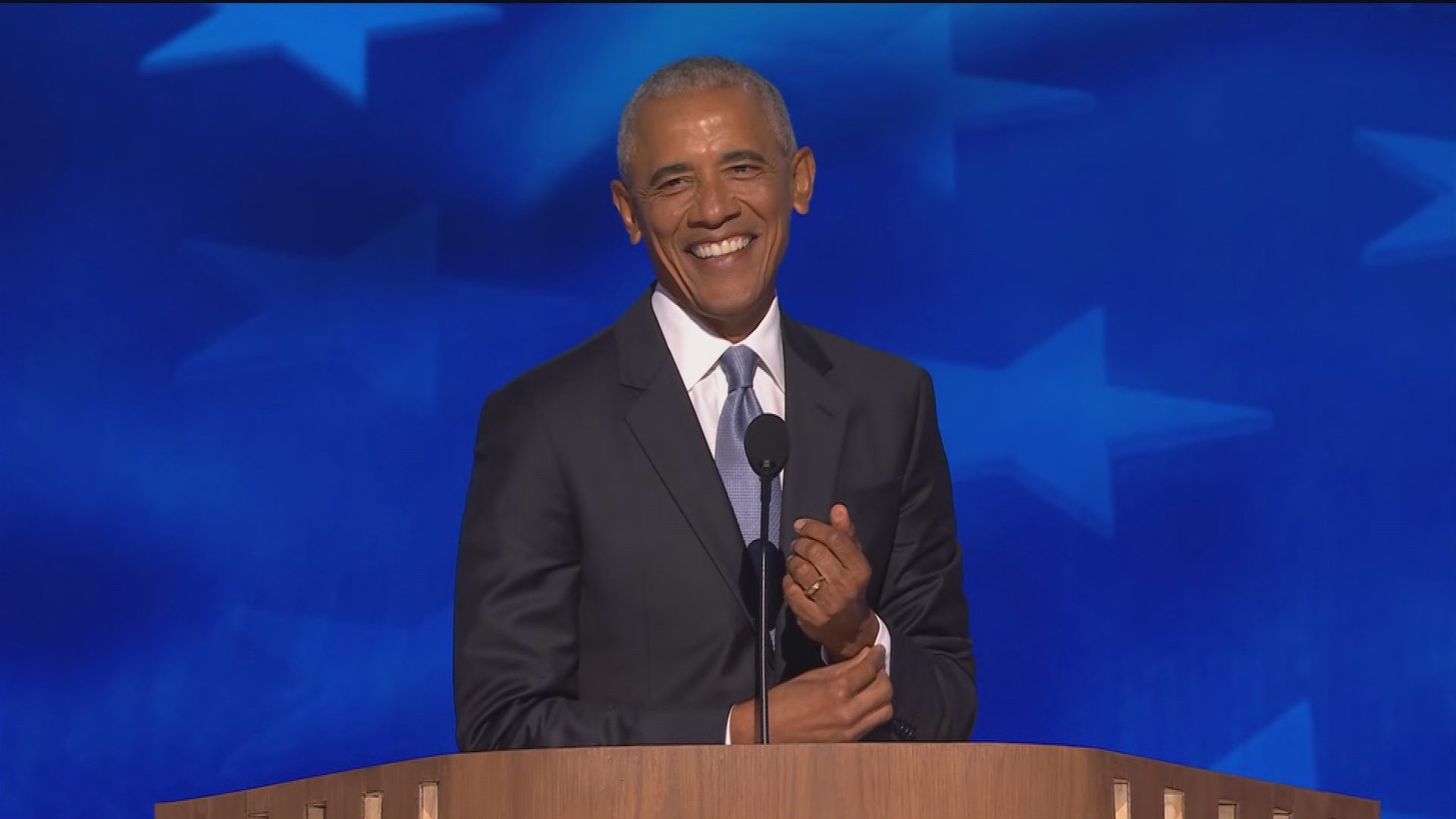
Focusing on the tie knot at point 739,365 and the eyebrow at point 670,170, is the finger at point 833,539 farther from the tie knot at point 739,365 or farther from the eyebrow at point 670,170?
the eyebrow at point 670,170

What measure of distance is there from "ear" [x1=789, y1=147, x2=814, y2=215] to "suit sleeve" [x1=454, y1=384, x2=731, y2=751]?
0.46 meters

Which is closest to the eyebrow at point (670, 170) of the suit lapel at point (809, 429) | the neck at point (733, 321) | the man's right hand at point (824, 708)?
the neck at point (733, 321)

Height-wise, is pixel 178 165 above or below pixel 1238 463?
above

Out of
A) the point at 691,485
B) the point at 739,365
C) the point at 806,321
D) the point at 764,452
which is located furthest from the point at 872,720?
the point at 806,321

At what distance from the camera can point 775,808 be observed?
6.81 feet

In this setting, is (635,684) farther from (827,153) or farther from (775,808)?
(827,153)

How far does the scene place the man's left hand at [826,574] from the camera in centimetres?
234

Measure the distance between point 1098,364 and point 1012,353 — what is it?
161 mm

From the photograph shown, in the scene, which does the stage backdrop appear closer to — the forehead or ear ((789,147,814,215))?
ear ((789,147,814,215))

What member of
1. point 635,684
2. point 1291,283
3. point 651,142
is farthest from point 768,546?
point 1291,283

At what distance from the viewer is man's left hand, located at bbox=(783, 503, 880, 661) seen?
234cm

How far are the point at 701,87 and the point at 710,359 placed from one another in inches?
14.0

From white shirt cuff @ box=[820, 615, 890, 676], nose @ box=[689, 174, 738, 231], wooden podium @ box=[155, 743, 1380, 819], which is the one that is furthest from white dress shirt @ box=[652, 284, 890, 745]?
wooden podium @ box=[155, 743, 1380, 819]

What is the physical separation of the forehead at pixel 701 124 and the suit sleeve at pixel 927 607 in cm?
45
